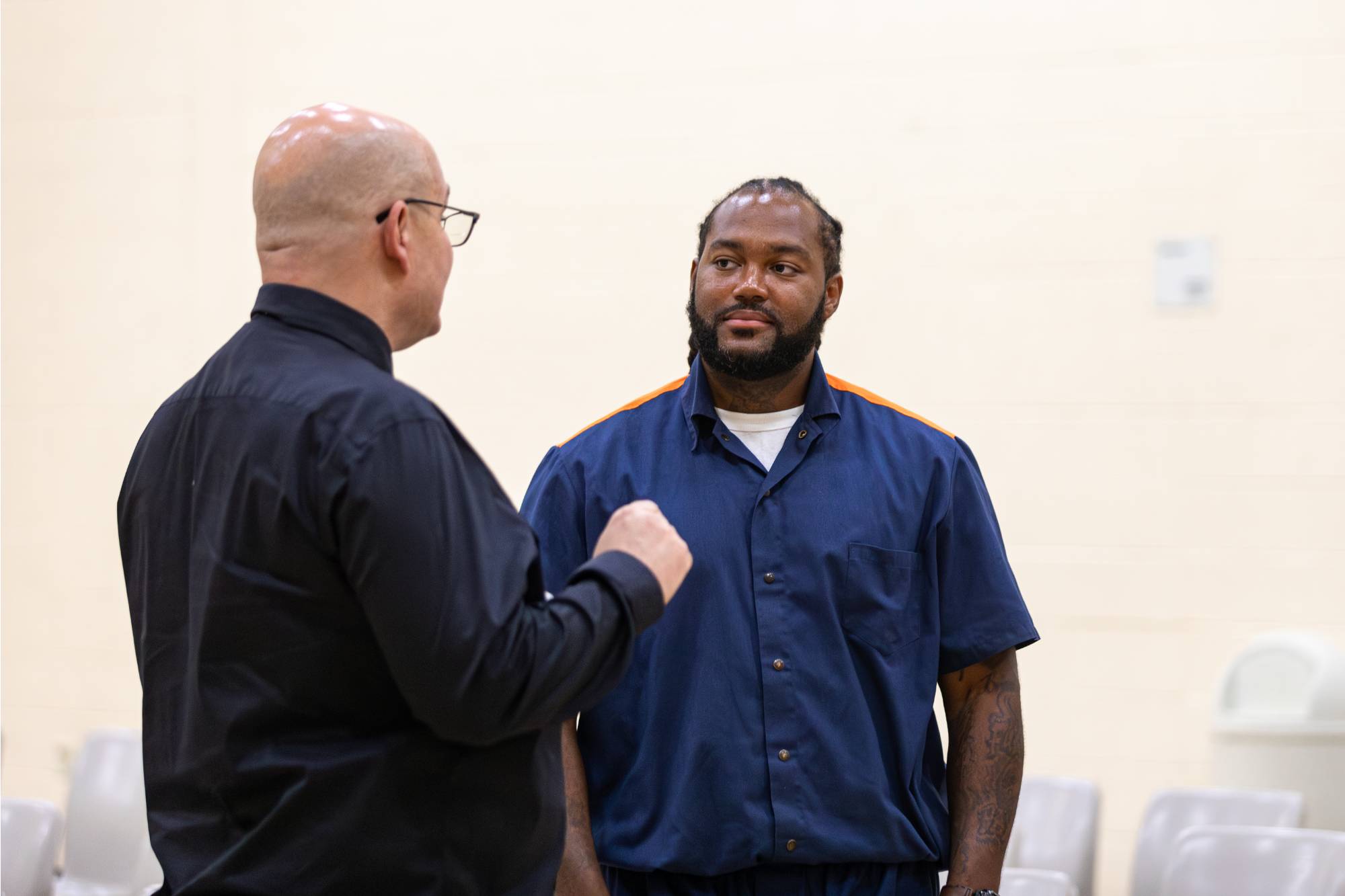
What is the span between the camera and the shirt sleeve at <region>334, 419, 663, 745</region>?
1.25 metres

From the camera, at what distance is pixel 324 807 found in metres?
1.32

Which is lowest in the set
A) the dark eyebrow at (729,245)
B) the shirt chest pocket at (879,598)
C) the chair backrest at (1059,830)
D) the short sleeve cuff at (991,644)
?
the chair backrest at (1059,830)

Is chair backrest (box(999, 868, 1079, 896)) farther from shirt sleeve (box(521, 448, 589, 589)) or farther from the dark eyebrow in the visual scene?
the dark eyebrow

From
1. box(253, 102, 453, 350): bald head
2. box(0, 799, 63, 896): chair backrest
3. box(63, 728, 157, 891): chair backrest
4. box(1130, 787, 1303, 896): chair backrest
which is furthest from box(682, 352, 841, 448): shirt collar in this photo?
box(63, 728, 157, 891): chair backrest

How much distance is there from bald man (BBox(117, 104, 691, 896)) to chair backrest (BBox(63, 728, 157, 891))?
292cm

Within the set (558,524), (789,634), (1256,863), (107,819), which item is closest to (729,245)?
(558,524)

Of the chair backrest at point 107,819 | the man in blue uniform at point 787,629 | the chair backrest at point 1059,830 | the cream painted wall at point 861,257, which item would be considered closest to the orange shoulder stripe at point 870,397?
the man in blue uniform at point 787,629

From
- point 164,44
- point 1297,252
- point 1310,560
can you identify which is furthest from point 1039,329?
point 164,44

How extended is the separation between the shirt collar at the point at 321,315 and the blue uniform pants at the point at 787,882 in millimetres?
878

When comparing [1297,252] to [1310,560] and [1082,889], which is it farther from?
[1082,889]

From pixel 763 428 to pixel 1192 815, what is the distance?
228 centimetres

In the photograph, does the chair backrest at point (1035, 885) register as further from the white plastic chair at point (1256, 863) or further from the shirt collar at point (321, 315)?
the shirt collar at point (321, 315)

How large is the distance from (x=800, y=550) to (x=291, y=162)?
2.92 feet

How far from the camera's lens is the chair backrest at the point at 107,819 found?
405 cm
